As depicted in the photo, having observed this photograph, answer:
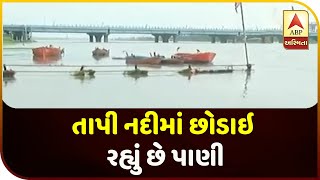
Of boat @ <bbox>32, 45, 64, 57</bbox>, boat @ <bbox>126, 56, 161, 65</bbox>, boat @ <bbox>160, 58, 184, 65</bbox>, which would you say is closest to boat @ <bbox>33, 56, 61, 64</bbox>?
boat @ <bbox>32, 45, 64, 57</bbox>

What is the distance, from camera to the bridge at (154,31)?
8.10 feet

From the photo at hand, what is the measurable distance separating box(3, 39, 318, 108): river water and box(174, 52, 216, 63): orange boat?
22 mm

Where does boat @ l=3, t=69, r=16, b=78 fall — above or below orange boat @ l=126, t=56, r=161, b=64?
below

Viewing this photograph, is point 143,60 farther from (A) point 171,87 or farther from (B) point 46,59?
(B) point 46,59

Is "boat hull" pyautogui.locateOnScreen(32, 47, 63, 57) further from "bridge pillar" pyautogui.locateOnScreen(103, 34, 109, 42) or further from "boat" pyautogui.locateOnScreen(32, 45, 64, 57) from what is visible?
"bridge pillar" pyautogui.locateOnScreen(103, 34, 109, 42)

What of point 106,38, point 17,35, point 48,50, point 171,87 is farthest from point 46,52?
point 171,87

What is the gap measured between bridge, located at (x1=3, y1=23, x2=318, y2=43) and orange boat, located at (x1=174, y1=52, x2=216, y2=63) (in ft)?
0.18

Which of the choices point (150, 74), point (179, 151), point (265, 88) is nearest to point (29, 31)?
point (150, 74)

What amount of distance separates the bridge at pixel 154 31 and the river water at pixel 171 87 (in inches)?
1.5

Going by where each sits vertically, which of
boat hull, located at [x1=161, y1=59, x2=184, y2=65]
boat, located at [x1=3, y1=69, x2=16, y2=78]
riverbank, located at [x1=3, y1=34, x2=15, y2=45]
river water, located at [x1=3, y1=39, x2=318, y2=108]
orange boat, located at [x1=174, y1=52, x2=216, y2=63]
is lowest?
river water, located at [x1=3, y1=39, x2=318, y2=108]

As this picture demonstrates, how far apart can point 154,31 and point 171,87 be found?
21cm

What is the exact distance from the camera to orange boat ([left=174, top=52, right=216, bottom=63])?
247 cm

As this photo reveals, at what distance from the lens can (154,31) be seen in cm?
250

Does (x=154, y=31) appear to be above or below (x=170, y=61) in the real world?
above
